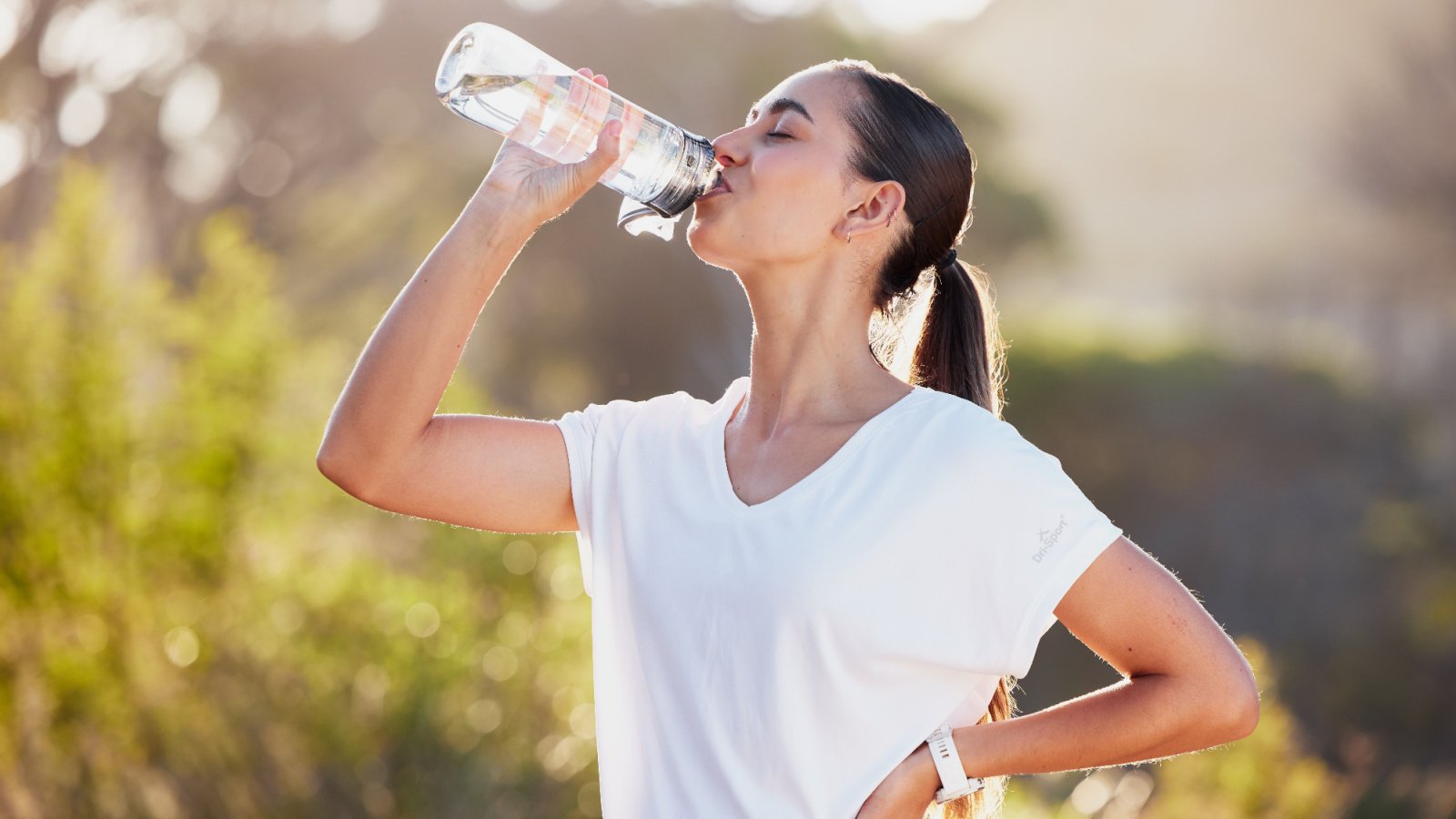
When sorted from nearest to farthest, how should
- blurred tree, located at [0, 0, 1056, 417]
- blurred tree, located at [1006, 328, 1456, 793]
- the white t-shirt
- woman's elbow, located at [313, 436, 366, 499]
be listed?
the white t-shirt → woman's elbow, located at [313, 436, 366, 499] → blurred tree, located at [1006, 328, 1456, 793] → blurred tree, located at [0, 0, 1056, 417]

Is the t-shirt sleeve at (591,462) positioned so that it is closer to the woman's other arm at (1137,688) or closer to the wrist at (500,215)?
the wrist at (500,215)

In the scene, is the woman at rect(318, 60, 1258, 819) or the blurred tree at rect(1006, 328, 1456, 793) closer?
the woman at rect(318, 60, 1258, 819)

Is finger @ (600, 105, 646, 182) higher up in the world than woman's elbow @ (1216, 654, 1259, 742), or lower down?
higher up

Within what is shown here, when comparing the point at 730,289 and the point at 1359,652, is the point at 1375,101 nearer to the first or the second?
the point at 1359,652

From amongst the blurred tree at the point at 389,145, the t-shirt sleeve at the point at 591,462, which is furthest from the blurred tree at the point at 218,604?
the blurred tree at the point at 389,145

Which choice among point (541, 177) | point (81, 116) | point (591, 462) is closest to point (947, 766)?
point (591, 462)

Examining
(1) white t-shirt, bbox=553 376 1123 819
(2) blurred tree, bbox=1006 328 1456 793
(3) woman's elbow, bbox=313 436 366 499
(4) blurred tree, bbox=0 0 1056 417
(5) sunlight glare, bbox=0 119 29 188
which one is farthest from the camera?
(4) blurred tree, bbox=0 0 1056 417

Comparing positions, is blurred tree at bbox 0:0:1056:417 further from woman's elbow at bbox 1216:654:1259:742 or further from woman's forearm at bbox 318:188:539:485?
woman's elbow at bbox 1216:654:1259:742

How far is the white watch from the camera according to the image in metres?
1.21

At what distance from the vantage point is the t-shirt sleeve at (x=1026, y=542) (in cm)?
117

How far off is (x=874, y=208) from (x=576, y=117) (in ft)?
1.09

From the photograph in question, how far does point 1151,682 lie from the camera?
1212 millimetres

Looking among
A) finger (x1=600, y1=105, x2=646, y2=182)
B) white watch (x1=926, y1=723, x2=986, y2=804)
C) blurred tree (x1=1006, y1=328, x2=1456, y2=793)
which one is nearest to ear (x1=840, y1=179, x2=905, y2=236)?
finger (x1=600, y1=105, x2=646, y2=182)

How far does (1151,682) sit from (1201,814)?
2.44m
